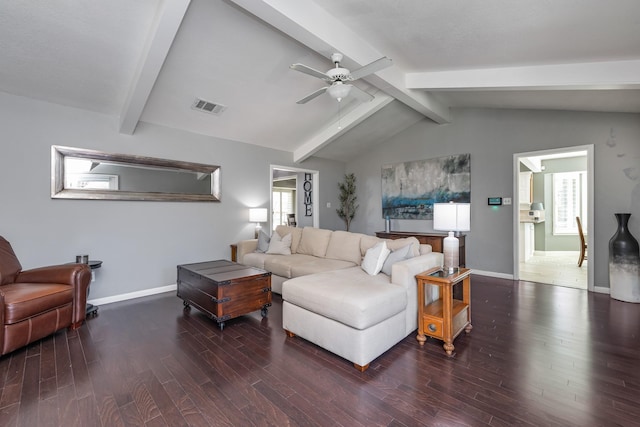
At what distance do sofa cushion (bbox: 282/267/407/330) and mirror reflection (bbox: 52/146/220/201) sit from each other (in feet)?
9.21

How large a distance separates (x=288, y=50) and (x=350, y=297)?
2880 mm

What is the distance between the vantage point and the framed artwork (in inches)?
218

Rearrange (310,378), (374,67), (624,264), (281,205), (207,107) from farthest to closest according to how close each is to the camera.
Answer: (281,205) < (207,107) < (624,264) < (374,67) < (310,378)

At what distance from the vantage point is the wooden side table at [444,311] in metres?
2.41

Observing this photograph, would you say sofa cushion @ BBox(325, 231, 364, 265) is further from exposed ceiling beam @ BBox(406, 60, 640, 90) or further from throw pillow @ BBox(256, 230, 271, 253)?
exposed ceiling beam @ BBox(406, 60, 640, 90)

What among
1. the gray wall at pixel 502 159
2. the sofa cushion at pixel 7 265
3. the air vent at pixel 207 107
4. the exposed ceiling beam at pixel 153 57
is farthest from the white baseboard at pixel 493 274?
the sofa cushion at pixel 7 265

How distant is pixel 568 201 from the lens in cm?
753

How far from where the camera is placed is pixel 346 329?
223 cm

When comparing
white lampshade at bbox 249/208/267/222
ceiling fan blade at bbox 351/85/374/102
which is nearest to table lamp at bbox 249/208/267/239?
white lampshade at bbox 249/208/267/222

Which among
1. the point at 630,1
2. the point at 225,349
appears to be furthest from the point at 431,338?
the point at 630,1

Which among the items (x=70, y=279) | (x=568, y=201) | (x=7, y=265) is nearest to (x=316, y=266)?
(x=70, y=279)

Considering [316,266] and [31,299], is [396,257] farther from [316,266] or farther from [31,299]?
[31,299]

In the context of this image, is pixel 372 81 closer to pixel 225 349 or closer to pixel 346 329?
pixel 346 329

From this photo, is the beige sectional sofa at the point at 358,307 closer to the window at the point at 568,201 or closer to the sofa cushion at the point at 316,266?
the sofa cushion at the point at 316,266
